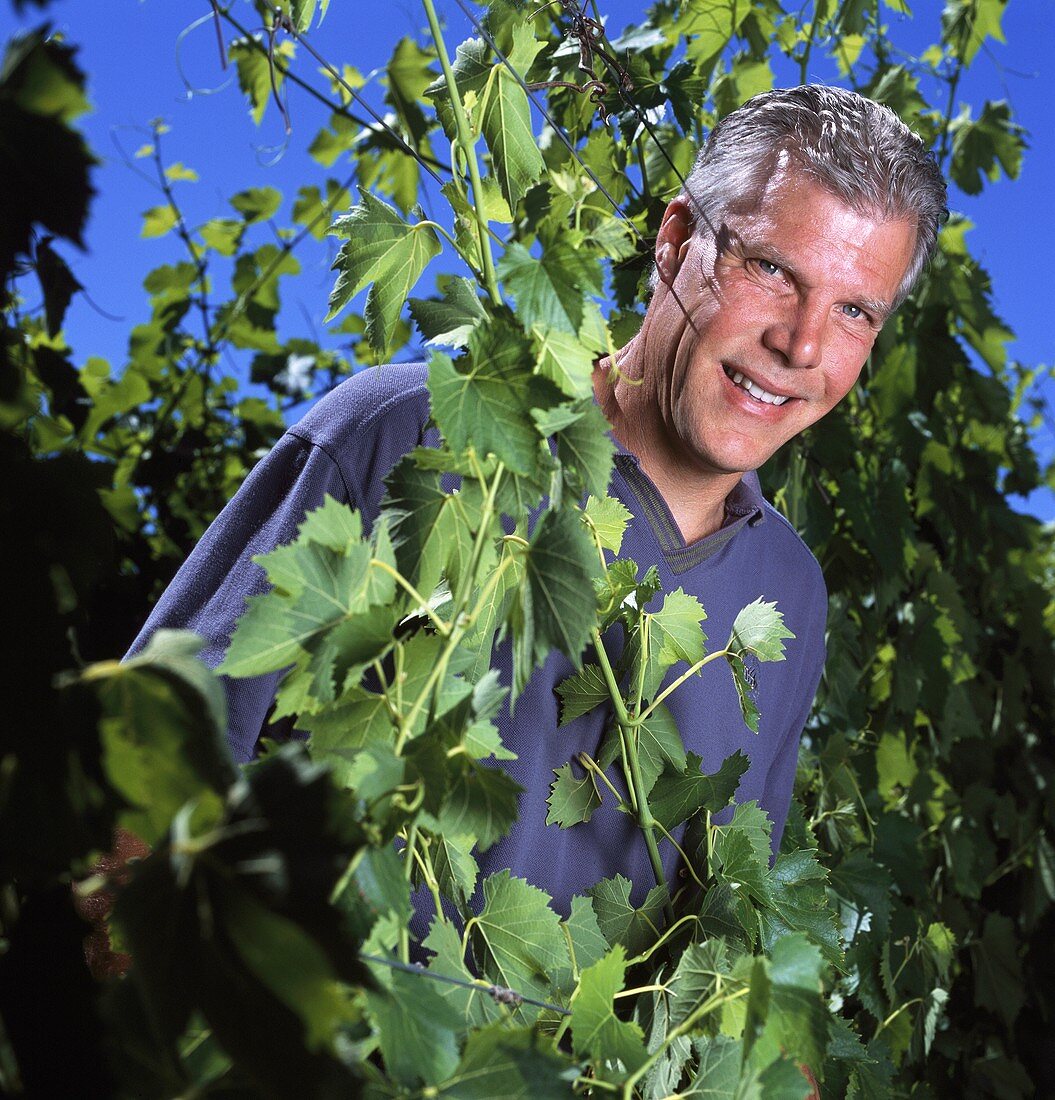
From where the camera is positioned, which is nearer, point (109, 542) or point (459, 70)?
point (109, 542)

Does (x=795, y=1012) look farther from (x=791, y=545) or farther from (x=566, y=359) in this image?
(x=791, y=545)

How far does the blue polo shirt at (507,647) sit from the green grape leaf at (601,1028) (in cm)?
36

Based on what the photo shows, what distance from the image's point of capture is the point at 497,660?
3.65 feet

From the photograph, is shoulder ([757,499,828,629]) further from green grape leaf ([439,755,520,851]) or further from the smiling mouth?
green grape leaf ([439,755,520,851])

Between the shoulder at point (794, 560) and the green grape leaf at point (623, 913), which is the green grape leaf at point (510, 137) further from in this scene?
the shoulder at point (794, 560)

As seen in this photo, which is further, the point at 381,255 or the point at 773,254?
the point at 773,254

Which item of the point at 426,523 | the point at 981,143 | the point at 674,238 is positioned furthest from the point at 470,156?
the point at 981,143

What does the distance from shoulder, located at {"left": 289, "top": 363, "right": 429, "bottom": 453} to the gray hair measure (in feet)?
1.26

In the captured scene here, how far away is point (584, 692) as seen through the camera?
96 cm

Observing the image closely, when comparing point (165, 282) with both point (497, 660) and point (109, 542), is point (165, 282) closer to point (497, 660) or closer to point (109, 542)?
point (497, 660)

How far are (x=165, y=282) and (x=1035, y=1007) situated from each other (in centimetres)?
260

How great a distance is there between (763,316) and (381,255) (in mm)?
679

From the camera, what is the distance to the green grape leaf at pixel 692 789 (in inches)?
36.5

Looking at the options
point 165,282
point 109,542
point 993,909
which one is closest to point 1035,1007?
point 993,909
